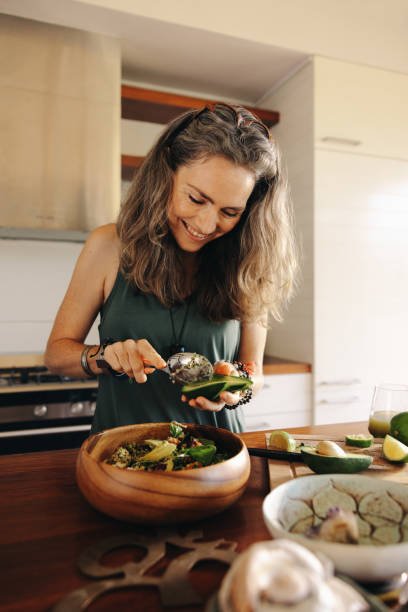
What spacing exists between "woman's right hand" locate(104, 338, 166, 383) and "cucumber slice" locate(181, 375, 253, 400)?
0.23 ft

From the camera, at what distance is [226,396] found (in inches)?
38.1

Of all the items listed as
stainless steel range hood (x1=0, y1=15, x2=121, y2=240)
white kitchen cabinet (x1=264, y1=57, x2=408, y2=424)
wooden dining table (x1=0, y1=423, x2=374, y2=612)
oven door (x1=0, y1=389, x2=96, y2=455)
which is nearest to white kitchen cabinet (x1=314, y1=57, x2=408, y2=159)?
white kitchen cabinet (x1=264, y1=57, x2=408, y2=424)

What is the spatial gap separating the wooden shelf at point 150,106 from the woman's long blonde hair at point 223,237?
3.89ft

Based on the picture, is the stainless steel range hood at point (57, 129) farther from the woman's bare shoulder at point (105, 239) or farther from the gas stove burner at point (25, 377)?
the woman's bare shoulder at point (105, 239)

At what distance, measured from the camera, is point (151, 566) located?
0.57m

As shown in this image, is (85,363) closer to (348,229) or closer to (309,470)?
(309,470)

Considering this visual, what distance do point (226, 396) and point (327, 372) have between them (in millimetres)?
1716

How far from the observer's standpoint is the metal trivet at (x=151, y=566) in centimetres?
50

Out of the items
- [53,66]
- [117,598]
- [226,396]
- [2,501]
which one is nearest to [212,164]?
[226,396]

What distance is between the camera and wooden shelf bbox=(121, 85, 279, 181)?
2590mm

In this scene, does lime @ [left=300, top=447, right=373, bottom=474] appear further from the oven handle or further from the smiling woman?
the oven handle

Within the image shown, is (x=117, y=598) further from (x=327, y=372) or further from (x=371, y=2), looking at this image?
(x=371, y=2)

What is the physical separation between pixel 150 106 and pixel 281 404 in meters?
1.74

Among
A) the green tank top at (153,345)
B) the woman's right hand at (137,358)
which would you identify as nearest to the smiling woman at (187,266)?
the green tank top at (153,345)
